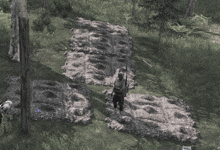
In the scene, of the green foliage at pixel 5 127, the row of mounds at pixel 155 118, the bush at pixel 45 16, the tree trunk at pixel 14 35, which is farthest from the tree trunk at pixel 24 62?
the bush at pixel 45 16

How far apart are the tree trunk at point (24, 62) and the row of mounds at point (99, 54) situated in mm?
3628

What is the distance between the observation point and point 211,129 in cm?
876

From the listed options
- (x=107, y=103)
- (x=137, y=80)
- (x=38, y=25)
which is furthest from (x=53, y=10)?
(x=107, y=103)

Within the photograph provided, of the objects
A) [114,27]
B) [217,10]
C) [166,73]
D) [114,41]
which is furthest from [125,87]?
[217,10]

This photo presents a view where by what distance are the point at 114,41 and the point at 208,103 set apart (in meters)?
6.05

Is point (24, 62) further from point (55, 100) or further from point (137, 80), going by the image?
point (137, 80)

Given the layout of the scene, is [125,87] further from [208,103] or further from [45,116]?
[208,103]

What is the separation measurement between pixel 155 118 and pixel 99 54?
195 inches

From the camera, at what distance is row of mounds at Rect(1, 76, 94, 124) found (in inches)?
308

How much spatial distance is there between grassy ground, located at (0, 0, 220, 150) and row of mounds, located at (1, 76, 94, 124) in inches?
9.9

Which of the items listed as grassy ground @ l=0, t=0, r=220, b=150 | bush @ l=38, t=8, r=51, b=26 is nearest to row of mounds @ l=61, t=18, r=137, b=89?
grassy ground @ l=0, t=0, r=220, b=150

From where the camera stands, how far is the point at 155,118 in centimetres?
864

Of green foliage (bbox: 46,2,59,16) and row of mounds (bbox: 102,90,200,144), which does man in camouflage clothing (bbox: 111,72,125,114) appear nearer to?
row of mounds (bbox: 102,90,200,144)

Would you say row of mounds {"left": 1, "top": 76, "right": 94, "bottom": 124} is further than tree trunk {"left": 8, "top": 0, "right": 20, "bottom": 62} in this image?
No
